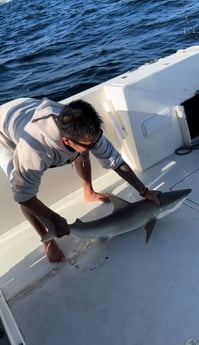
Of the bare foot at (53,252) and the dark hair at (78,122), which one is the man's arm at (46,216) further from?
the dark hair at (78,122)

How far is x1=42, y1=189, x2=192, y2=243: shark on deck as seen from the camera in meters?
2.64

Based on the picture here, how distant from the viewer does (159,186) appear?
3.08 meters

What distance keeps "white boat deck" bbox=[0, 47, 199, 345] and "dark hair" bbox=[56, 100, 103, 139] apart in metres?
0.85

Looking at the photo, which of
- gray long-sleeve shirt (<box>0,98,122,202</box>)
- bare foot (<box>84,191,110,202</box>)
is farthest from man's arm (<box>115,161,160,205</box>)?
bare foot (<box>84,191,110,202</box>)

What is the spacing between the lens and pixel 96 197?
3080 millimetres

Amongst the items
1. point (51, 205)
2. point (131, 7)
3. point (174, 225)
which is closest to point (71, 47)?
point (131, 7)

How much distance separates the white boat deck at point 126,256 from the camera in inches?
81.9

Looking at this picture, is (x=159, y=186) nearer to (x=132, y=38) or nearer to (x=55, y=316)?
(x=55, y=316)

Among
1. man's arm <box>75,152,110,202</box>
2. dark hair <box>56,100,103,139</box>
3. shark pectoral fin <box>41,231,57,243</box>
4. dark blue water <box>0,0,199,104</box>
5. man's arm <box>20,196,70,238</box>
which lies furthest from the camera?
dark blue water <box>0,0,199,104</box>

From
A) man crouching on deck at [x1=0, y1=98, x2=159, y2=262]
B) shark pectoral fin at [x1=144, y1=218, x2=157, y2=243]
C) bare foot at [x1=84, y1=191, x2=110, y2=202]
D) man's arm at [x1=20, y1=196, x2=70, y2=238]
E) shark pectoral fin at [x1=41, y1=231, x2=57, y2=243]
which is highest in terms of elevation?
man crouching on deck at [x1=0, y1=98, x2=159, y2=262]

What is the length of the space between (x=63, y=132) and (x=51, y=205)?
1280 millimetres

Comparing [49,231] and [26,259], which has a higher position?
[49,231]

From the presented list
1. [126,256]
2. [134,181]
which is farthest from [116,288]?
[134,181]

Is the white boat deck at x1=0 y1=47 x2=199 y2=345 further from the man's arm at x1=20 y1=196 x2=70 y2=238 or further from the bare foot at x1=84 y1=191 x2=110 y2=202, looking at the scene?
the man's arm at x1=20 y1=196 x2=70 y2=238
